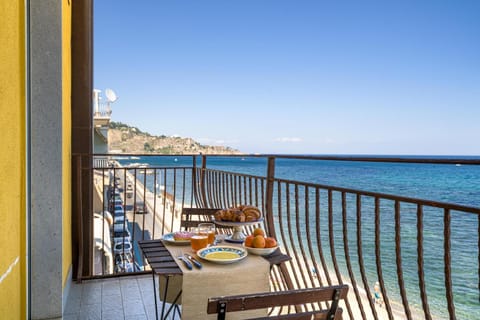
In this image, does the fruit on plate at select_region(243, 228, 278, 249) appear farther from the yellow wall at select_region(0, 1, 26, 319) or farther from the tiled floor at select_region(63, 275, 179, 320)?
the tiled floor at select_region(63, 275, 179, 320)

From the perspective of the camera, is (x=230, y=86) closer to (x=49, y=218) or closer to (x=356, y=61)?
(x=356, y=61)

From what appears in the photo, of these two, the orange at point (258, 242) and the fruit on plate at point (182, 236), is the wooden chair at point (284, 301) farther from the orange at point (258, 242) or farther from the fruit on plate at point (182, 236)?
the fruit on plate at point (182, 236)

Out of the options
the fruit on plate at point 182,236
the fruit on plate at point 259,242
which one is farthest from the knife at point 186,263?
the fruit on plate at point 259,242

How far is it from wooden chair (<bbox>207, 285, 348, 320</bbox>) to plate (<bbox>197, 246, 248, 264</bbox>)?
620mm

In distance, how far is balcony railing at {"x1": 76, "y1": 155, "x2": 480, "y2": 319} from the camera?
159cm

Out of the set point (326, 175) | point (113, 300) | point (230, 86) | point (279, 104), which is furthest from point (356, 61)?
point (113, 300)

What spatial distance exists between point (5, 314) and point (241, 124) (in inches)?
1302

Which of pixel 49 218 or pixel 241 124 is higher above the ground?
pixel 241 124

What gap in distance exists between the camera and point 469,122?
3269cm

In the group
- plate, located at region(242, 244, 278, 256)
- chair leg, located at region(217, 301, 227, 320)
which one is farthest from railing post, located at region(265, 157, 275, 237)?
chair leg, located at region(217, 301, 227, 320)

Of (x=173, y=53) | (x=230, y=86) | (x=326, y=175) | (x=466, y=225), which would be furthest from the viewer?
(x=326, y=175)

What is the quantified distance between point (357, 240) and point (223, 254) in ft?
2.66

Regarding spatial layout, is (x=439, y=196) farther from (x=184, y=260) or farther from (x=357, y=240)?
(x=184, y=260)

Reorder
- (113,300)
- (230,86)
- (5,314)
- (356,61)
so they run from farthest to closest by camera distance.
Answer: (230,86), (356,61), (113,300), (5,314)
